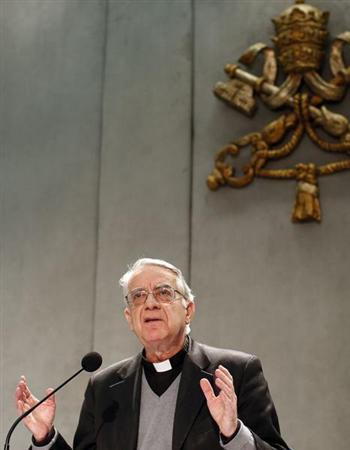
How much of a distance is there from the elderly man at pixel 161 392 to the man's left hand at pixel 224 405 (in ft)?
0.52

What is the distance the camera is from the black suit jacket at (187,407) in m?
2.99

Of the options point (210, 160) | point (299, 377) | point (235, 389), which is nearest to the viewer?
point (235, 389)

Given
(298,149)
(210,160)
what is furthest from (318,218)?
(210,160)

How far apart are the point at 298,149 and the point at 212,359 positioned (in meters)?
1.67

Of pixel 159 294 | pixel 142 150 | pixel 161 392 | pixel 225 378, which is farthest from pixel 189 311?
pixel 142 150

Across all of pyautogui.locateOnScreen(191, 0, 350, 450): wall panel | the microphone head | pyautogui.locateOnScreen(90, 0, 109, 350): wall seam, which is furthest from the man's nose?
pyautogui.locateOnScreen(90, 0, 109, 350): wall seam

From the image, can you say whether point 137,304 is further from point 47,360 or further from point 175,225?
point 47,360

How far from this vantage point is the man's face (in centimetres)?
319

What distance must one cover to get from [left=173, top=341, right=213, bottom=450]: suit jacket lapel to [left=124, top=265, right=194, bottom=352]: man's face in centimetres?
10

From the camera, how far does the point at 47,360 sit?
4961 mm

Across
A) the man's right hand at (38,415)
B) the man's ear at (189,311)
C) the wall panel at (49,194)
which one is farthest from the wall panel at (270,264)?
the man's right hand at (38,415)

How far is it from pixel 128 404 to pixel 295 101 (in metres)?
1.97

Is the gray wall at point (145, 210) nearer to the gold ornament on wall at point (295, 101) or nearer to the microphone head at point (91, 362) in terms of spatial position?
the gold ornament on wall at point (295, 101)

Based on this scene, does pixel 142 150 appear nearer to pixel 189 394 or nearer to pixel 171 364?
pixel 171 364
